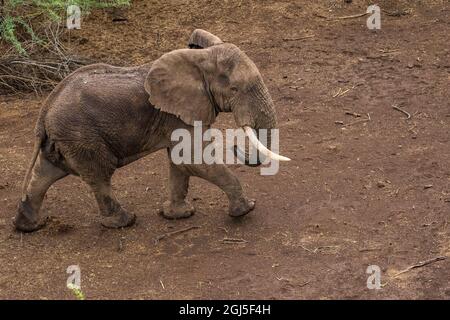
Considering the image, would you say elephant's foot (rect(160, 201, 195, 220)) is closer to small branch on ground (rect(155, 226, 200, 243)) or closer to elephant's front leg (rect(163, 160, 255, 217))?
small branch on ground (rect(155, 226, 200, 243))

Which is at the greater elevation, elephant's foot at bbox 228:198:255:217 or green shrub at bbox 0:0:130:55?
green shrub at bbox 0:0:130:55

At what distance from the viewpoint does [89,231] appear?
24.1 ft

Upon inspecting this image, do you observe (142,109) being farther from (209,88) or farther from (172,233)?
(172,233)

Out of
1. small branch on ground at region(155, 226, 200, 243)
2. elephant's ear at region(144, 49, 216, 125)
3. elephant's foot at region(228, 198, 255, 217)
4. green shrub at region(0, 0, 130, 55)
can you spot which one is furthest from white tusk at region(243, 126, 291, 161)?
green shrub at region(0, 0, 130, 55)

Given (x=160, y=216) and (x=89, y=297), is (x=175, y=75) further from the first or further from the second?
(x=89, y=297)

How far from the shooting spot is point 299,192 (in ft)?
25.9

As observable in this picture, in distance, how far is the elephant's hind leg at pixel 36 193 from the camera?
23.6 feet

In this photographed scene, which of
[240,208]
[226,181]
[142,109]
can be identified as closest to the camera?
[142,109]

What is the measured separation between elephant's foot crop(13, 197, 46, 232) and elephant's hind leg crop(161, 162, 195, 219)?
3.74ft

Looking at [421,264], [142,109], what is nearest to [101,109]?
[142,109]

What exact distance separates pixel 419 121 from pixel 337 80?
1.45m

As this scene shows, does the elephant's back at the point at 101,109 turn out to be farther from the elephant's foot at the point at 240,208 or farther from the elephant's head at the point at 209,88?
the elephant's foot at the point at 240,208

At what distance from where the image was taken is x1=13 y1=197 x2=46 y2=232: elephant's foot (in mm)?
7289

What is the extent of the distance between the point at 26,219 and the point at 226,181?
179 cm
